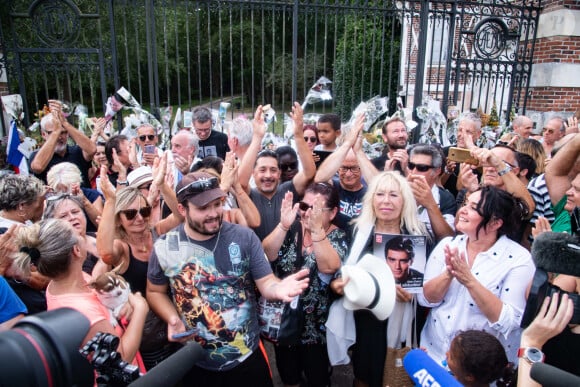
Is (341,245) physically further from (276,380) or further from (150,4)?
(150,4)

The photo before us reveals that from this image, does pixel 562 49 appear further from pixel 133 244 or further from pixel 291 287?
pixel 133 244

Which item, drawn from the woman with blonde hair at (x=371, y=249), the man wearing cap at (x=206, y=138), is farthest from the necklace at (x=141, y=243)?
the man wearing cap at (x=206, y=138)

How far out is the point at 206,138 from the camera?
16.4 feet

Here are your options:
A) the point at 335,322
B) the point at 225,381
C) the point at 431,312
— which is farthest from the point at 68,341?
the point at 431,312

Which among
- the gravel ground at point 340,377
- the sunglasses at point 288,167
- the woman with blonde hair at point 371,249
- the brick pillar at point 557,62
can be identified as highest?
the brick pillar at point 557,62

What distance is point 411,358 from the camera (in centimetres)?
169

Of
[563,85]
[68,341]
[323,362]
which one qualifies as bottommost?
[323,362]

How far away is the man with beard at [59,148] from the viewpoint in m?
4.11

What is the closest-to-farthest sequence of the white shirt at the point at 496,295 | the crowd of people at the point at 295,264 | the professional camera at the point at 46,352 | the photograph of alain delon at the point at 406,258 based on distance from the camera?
the professional camera at the point at 46,352, the crowd of people at the point at 295,264, the white shirt at the point at 496,295, the photograph of alain delon at the point at 406,258

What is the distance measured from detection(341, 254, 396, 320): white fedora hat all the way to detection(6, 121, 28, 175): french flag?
3987 millimetres

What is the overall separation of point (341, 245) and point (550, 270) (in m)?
1.27

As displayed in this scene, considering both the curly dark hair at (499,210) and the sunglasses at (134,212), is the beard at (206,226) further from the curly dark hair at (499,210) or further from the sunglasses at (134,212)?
the curly dark hair at (499,210)

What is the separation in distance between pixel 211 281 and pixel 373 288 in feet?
2.93

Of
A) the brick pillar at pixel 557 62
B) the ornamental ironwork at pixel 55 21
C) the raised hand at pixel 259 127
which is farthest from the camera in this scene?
the brick pillar at pixel 557 62
